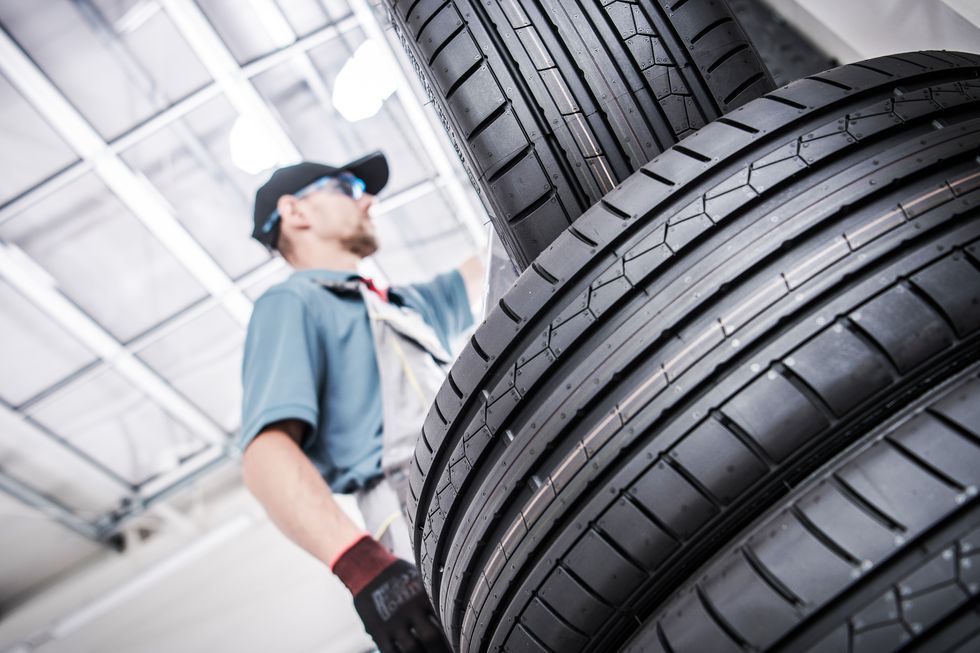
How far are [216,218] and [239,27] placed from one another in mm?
1094

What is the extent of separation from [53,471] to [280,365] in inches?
176

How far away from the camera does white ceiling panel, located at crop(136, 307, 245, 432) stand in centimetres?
494

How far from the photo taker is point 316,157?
464cm

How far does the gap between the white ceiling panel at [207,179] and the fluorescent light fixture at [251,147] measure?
3 centimetres

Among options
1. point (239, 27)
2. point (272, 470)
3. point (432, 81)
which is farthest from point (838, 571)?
point (239, 27)

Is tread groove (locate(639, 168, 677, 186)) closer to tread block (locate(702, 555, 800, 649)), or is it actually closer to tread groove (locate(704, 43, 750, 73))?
tread groove (locate(704, 43, 750, 73))

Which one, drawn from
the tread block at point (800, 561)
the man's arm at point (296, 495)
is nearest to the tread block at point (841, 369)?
the tread block at point (800, 561)

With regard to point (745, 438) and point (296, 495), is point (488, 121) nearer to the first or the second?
point (745, 438)

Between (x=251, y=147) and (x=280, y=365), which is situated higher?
(x=251, y=147)

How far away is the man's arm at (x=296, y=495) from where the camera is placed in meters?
1.62

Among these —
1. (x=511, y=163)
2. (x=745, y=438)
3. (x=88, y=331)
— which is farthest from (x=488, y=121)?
(x=88, y=331)

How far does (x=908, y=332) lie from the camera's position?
2.26 feet

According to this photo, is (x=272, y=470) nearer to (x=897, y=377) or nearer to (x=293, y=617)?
(x=897, y=377)

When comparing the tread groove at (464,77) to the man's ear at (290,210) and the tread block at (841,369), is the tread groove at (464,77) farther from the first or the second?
the man's ear at (290,210)
